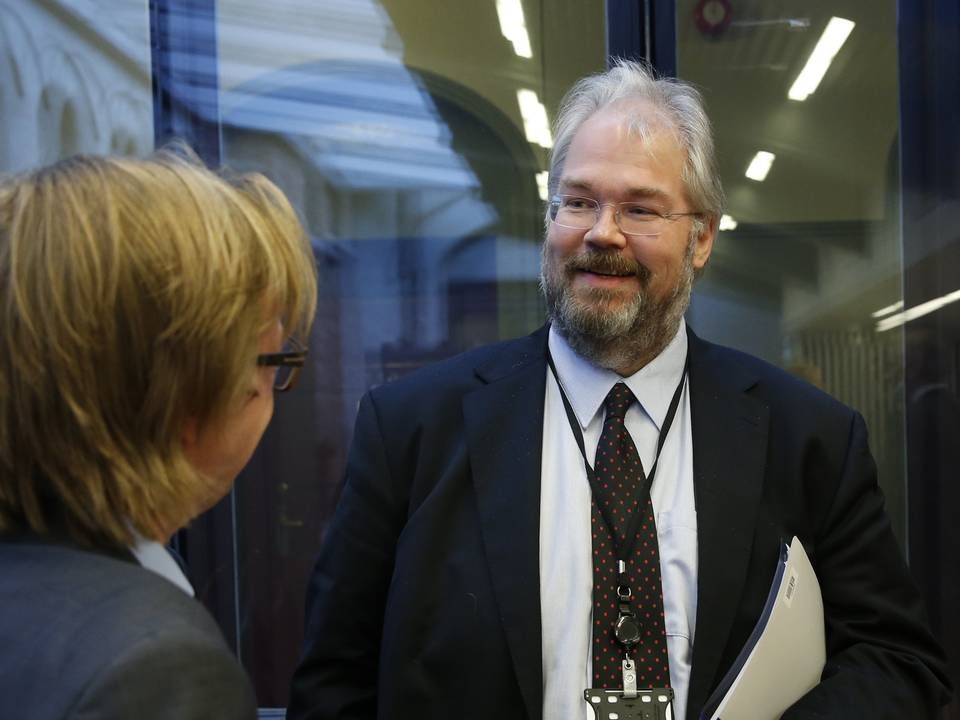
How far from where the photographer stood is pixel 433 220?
3.38 meters

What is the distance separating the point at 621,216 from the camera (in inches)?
88.5

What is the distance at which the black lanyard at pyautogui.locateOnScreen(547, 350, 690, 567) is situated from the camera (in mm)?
2010

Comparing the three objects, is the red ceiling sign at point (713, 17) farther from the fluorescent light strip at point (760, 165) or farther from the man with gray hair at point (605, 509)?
the man with gray hair at point (605, 509)

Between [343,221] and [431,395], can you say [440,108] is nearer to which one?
[343,221]

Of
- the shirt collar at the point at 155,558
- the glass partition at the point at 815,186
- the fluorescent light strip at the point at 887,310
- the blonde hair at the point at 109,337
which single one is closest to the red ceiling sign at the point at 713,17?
the glass partition at the point at 815,186

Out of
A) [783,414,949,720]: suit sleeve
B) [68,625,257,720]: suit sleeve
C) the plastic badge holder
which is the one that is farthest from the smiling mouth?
[68,625,257,720]: suit sleeve

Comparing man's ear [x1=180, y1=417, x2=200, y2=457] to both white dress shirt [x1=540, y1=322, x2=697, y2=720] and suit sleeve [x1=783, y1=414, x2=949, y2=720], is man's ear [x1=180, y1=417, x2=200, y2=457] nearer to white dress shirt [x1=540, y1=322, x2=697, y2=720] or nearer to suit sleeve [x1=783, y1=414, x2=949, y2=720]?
white dress shirt [x1=540, y1=322, x2=697, y2=720]

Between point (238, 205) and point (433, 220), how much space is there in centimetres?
221

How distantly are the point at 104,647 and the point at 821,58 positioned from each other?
2.92m

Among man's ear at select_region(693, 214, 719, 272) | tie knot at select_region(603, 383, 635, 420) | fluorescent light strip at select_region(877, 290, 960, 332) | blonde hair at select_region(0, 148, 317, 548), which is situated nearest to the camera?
blonde hair at select_region(0, 148, 317, 548)

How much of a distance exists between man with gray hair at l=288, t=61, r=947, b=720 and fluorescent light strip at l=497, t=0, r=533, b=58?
1.07 meters

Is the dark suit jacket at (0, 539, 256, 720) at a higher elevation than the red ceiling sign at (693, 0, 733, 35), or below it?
below

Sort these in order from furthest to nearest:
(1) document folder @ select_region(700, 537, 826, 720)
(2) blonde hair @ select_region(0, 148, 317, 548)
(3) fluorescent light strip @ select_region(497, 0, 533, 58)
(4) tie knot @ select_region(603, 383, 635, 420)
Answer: (3) fluorescent light strip @ select_region(497, 0, 533, 58), (4) tie knot @ select_region(603, 383, 635, 420), (1) document folder @ select_region(700, 537, 826, 720), (2) blonde hair @ select_region(0, 148, 317, 548)

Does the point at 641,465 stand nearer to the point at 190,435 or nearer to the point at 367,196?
the point at 190,435
